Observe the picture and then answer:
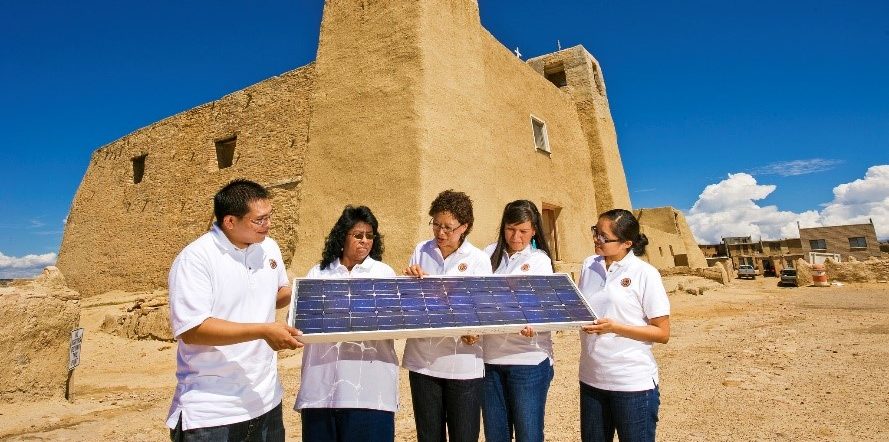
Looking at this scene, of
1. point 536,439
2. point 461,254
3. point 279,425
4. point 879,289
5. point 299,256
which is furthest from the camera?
point 879,289

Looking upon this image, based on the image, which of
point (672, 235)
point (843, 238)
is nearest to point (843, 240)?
point (843, 238)

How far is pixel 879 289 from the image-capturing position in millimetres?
15797

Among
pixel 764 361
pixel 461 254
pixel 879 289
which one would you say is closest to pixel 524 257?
pixel 461 254

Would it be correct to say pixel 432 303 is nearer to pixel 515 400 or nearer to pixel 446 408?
pixel 446 408

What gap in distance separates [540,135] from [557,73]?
525 centimetres

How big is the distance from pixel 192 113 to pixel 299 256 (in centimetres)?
726

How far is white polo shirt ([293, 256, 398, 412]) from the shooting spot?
2.27 m

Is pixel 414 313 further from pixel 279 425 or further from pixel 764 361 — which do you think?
pixel 764 361

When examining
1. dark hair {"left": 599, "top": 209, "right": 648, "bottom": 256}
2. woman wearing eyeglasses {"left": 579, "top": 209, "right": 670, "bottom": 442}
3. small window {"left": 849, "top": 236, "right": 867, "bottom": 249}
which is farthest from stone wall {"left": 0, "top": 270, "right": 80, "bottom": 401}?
small window {"left": 849, "top": 236, "right": 867, "bottom": 249}

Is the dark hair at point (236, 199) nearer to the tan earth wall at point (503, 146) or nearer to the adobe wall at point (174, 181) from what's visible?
the tan earth wall at point (503, 146)

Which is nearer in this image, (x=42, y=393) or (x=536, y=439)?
(x=536, y=439)

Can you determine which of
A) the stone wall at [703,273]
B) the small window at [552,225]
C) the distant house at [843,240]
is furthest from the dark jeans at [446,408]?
the distant house at [843,240]

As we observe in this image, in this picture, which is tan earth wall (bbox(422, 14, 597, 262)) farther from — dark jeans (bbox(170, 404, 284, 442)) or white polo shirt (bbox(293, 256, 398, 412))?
dark jeans (bbox(170, 404, 284, 442))

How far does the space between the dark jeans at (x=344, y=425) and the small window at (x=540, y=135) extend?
1142 cm
